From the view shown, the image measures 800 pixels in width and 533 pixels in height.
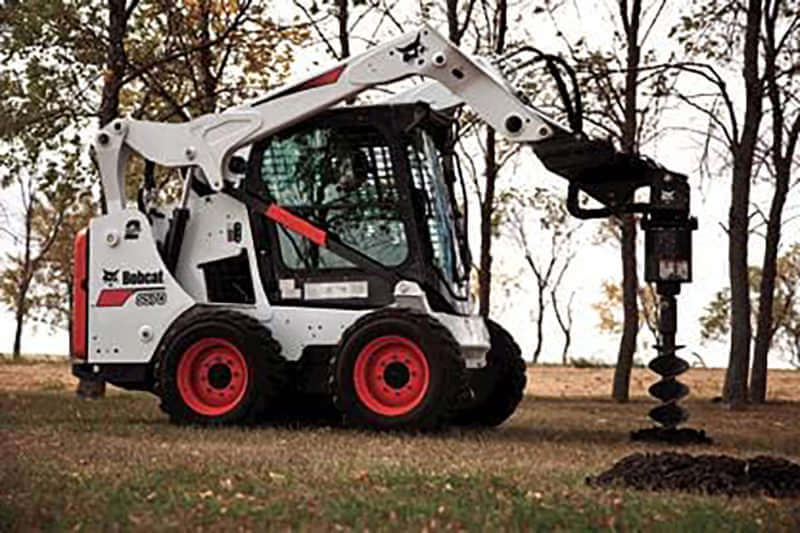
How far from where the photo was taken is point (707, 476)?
997cm

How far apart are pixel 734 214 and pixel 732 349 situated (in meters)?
2.14

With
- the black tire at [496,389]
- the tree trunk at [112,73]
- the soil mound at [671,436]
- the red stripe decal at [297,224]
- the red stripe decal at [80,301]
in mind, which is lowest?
the soil mound at [671,436]

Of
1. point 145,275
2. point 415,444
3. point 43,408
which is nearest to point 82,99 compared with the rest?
point 43,408

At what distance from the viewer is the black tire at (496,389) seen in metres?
17.2

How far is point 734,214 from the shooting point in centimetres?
2502

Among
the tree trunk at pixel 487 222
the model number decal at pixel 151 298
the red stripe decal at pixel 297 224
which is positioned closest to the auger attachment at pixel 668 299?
the red stripe decal at pixel 297 224

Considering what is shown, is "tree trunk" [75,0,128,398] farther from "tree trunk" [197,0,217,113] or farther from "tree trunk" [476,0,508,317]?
"tree trunk" [476,0,508,317]

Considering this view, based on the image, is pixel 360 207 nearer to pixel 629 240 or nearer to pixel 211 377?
pixel 211 377

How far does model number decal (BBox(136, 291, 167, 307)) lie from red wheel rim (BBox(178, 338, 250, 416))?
0.98 meters

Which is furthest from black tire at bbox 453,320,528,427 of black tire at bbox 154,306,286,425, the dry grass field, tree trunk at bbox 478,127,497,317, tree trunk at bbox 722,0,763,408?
tree trunk at bbox 722,0,763,408

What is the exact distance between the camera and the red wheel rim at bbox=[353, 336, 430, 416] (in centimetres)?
1496

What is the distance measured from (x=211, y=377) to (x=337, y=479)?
20.2 feet

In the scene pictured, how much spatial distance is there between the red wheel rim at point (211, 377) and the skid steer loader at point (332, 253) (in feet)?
0.06

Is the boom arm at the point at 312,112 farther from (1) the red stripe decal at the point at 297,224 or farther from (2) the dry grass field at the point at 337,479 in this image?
(2) the dry grass field at the point at 337,479
